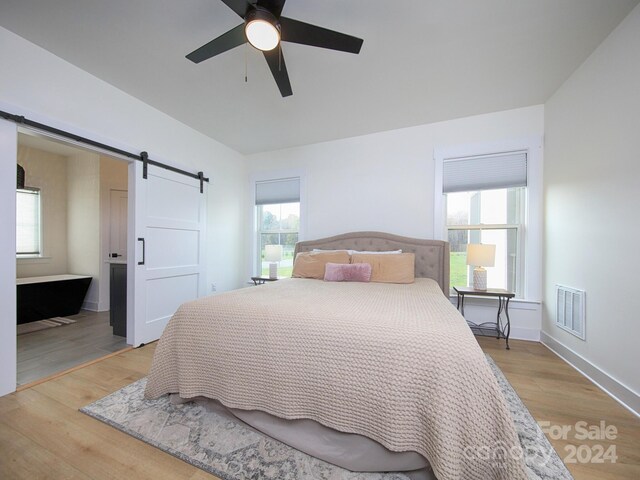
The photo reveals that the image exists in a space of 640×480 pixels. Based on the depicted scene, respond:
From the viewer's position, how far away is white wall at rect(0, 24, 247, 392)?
1884 mm

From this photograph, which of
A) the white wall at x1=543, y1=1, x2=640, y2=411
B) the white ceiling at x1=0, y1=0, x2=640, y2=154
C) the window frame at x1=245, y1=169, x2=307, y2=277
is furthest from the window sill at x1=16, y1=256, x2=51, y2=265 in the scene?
the white wall at x1=543, y1=1, x2=640, y2=411

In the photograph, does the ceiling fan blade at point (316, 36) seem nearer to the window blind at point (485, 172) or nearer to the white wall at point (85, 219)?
the window blind at point (485, 172)

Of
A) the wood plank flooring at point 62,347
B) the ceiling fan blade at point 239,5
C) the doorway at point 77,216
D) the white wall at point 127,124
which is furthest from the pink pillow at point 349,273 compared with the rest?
the doorway at point 77,216

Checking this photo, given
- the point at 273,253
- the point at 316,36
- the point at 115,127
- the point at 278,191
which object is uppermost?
the point at 316,36

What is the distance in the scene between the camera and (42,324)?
338 cm

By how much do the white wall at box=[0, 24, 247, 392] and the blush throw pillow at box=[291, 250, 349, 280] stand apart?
159 cm

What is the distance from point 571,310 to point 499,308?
0.59m

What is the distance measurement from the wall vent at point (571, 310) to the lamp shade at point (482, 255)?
2.09 feet

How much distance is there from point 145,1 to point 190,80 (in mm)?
806

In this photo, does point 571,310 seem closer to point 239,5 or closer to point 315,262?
point 315,262

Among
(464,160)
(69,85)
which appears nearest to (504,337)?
(464,160)

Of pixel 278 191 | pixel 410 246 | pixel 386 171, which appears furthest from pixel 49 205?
pixel 410 246

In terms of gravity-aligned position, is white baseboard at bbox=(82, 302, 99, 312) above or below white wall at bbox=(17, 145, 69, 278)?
below

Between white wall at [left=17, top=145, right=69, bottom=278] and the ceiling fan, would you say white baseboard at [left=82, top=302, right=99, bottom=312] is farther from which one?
the ceiling fan
